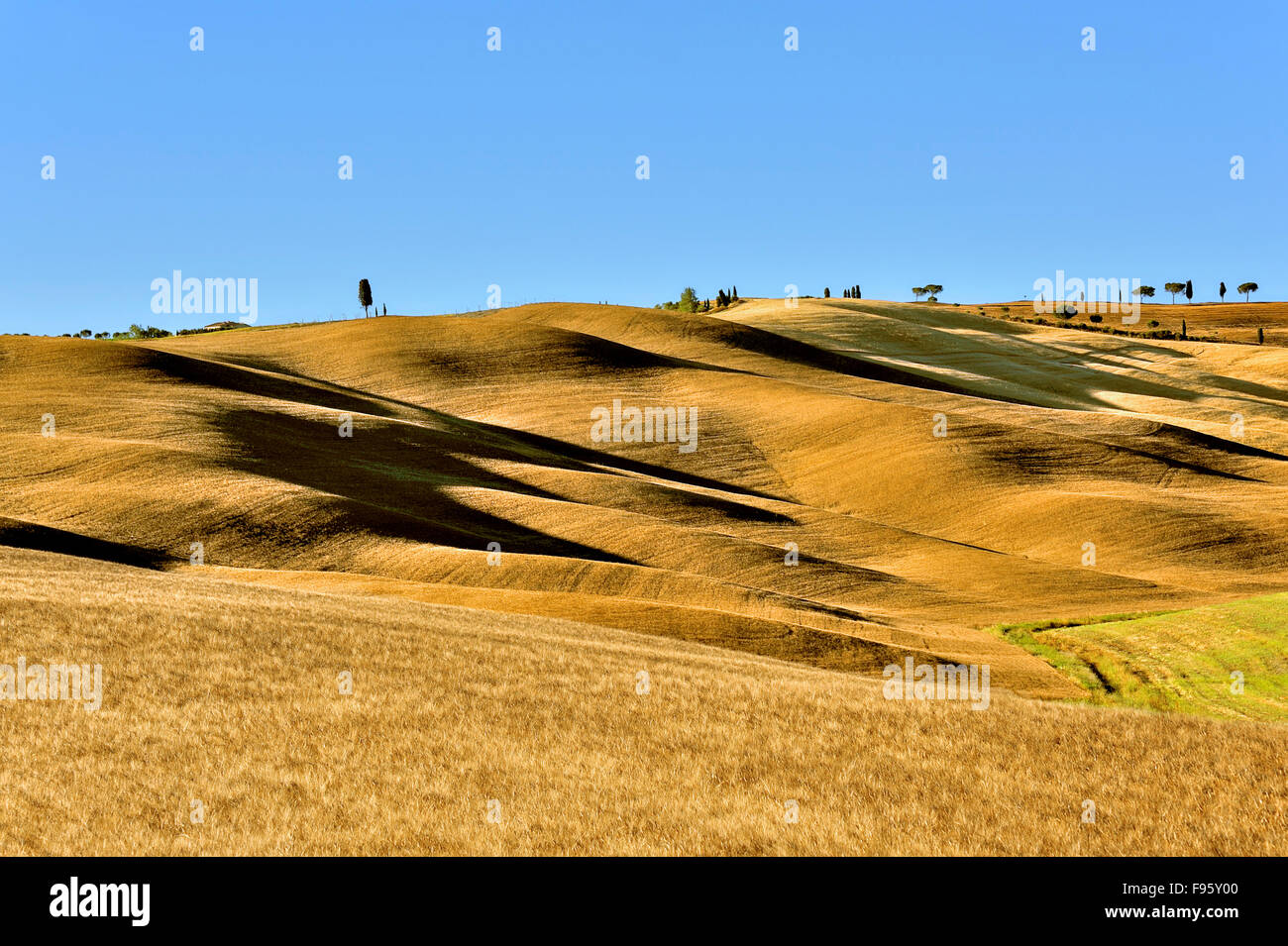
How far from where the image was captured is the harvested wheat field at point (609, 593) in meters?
12.2

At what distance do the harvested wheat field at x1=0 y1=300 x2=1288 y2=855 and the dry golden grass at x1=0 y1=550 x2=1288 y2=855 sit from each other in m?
0.07

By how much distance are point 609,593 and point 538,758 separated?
2349cm

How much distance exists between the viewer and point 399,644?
20.4 m

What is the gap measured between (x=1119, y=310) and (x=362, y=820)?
606 feet

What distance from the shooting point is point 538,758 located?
45.4 feet

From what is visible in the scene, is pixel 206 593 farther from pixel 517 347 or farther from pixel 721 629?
pixel 517 347

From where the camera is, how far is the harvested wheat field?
40.1 feet

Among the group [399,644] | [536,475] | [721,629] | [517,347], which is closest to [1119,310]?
[517,347]
